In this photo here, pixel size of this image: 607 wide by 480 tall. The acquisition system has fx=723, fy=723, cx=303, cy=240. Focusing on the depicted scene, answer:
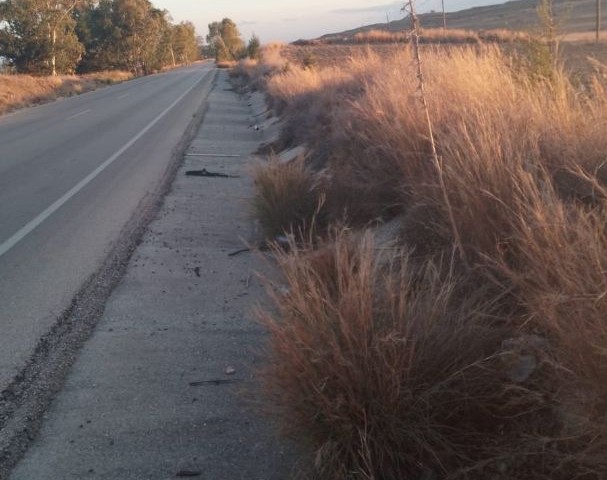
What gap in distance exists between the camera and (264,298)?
600 centimetres

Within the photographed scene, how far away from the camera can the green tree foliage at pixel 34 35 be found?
175 ft

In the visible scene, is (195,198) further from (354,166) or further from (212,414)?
(212,414)

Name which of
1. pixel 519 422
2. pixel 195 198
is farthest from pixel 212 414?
pixel 195 198

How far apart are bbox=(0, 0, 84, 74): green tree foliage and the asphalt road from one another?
36.0m

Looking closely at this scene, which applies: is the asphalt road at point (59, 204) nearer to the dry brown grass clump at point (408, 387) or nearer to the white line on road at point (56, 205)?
the white line on road at point (56, 205)

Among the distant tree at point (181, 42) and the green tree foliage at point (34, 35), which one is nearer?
the green tree foliage at point (34, 35)

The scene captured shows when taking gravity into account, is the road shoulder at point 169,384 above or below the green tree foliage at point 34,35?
below

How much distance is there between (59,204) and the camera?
9.76 metres

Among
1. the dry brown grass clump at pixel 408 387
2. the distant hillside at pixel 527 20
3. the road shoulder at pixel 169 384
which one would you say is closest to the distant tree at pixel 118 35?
the distant hillside at pixel 527 20

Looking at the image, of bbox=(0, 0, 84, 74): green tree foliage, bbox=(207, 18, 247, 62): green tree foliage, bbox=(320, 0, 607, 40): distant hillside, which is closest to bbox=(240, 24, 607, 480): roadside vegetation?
bbox=(320, 0, 607, 40): distant hillside

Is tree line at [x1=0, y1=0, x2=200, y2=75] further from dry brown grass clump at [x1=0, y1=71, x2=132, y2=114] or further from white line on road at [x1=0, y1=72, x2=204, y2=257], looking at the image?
white line on road at [x1=0, y1=72, x2=204, y2=257]

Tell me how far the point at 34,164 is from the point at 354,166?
8.12 metres

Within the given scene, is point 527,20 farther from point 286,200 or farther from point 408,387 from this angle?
point 408,387

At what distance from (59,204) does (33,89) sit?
35.7m
